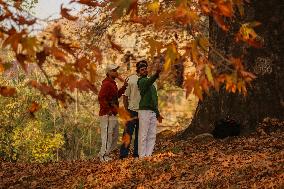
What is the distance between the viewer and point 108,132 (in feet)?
33.8

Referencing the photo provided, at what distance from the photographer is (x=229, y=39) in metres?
11.7

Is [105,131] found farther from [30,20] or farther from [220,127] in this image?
[30,20]

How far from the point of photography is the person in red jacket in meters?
9.90

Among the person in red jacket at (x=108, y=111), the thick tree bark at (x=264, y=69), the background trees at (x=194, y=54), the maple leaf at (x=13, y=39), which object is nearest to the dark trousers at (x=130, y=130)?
the person in red jacket at (x=108, y=111)

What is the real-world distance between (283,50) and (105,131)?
164 inches

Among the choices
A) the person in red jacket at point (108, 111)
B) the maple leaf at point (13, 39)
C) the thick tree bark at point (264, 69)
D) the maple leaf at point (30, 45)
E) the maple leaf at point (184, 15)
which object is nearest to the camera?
the maple leaf at point (30, 45)

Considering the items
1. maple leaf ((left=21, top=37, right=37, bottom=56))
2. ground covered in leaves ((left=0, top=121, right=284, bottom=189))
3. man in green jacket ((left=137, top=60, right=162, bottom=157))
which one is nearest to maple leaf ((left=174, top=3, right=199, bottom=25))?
maple leaf ((left=21, top=37, right=37, bottom=56))

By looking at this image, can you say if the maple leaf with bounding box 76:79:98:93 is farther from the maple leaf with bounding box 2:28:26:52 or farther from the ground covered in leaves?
the ground covered in leaves

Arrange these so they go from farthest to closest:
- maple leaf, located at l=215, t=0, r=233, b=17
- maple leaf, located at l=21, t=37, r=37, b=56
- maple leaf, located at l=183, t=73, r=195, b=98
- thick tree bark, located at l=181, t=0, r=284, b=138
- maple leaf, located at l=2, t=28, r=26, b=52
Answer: thick tree bark, located at l=181, t=0, r=284, b=138
maple leaf, located at l=183, t=73, r=195, b=98
maple leaf, located at l=215, t=0, r=233, b=17
maple leaf, located at l=2, t=28, r=26, b=52
maple leaf, located at l=21, t=37, r=37, b=56

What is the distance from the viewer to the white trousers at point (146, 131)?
9.64m

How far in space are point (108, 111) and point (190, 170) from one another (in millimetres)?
2422

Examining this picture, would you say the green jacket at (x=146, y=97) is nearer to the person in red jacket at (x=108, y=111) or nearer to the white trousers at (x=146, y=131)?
the white trousers at (x=146, y=131)

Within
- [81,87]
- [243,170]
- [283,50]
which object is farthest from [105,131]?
[81,87]

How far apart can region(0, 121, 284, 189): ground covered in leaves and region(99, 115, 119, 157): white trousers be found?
0.55 meters
